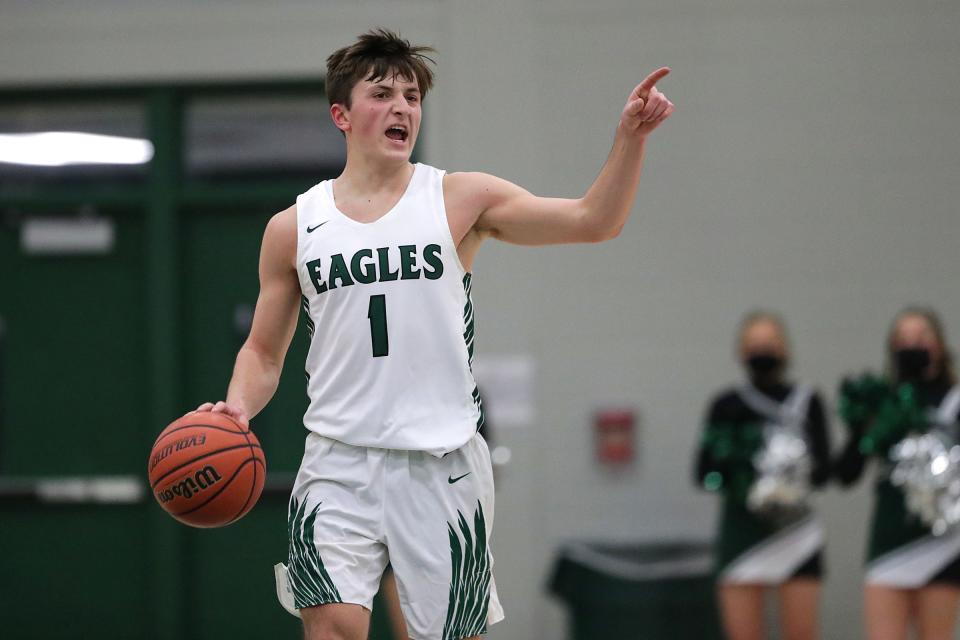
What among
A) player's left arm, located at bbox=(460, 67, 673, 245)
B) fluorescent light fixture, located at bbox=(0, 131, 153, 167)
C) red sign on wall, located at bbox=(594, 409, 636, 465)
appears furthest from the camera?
fluorescent light fixture, located at bbox=(0, 131, 153, 167)

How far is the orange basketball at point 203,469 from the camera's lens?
3.00m

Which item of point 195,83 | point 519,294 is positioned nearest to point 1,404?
point 195,83

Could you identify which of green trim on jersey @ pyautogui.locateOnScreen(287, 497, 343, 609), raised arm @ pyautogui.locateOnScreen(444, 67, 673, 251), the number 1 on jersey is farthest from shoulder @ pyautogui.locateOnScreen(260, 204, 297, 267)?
green trim on jersey @ pyautogui.locateOnScreen(287, 497, 343, 609)

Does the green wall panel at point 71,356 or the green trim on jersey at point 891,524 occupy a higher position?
the green wall panel at point 71,356

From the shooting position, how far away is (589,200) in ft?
9.76

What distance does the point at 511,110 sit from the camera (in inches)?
282

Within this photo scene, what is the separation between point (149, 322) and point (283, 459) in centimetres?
119

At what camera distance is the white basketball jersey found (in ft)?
9.78

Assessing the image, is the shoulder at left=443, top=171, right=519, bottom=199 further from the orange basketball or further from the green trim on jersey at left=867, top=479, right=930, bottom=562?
the green trim on jersey at left=867, top=479, right=930, bottom=562

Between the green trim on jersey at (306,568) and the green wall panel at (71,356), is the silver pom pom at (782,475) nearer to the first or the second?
the green trim on jersey at (306,568)

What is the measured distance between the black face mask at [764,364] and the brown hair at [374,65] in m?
3.46

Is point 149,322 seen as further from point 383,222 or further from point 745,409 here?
point 383,222

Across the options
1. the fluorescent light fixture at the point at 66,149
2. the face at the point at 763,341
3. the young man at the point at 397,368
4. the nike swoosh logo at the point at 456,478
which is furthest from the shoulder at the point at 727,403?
the fluorescent light fixture at the point at 66,149

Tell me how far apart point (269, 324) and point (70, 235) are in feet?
15.8
